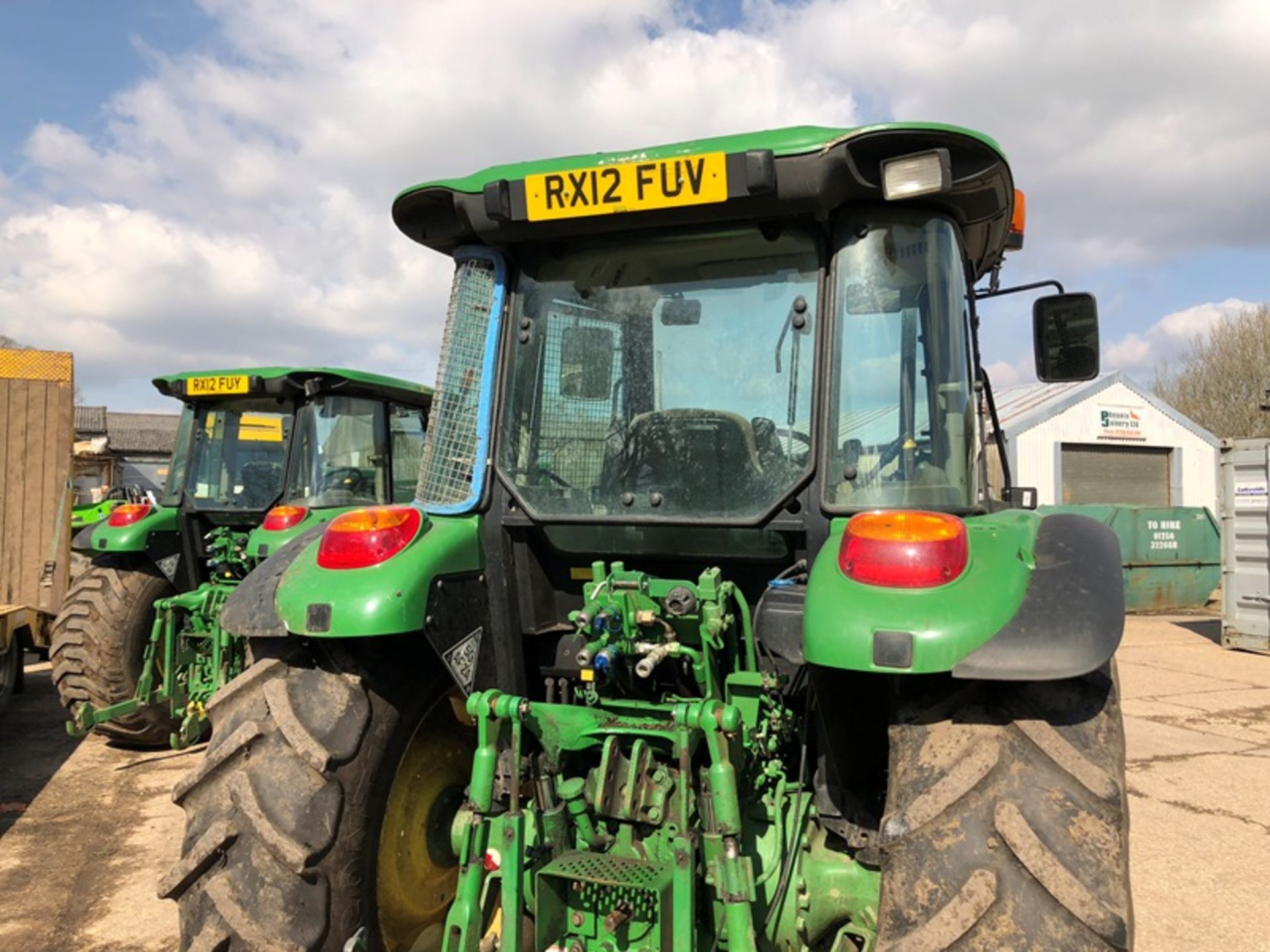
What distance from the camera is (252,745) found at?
8.73ft

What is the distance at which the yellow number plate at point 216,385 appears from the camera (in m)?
7.39

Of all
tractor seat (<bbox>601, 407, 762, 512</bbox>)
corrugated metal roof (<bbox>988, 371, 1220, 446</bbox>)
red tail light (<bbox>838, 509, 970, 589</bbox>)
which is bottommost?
red tail light (<bbox>838, 509, 970, 589</bbox>)

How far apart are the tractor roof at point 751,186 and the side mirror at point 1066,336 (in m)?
0.69

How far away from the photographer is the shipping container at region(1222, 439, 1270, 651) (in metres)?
11.2

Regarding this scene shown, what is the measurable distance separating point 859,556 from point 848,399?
0.55 meters

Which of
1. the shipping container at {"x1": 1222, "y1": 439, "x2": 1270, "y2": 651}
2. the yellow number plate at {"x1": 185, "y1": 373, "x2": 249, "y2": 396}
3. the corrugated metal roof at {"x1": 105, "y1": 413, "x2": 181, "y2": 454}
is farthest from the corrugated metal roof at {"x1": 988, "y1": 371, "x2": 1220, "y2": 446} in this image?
the corrugated metal roof at {"x1": 105, "y1": 413, "x2": 181, "y2": 454}

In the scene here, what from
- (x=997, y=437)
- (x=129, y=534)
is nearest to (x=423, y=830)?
(x=997, y=437)

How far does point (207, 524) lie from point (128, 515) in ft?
1.83

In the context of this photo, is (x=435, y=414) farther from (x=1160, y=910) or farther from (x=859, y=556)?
(x=1160, y=910)

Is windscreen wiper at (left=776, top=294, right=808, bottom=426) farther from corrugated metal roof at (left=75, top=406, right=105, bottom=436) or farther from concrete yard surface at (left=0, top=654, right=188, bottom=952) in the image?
corrugated metal roof at (left=75, top=406, right=105, bottom=436)

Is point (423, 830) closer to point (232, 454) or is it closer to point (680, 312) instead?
point (680, 312)

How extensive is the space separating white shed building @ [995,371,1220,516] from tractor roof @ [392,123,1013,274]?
62.5 ft

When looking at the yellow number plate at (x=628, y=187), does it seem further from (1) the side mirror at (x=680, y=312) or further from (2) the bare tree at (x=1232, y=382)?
(2) the bare tree at (x=1232, y=382)

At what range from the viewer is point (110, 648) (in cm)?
671
